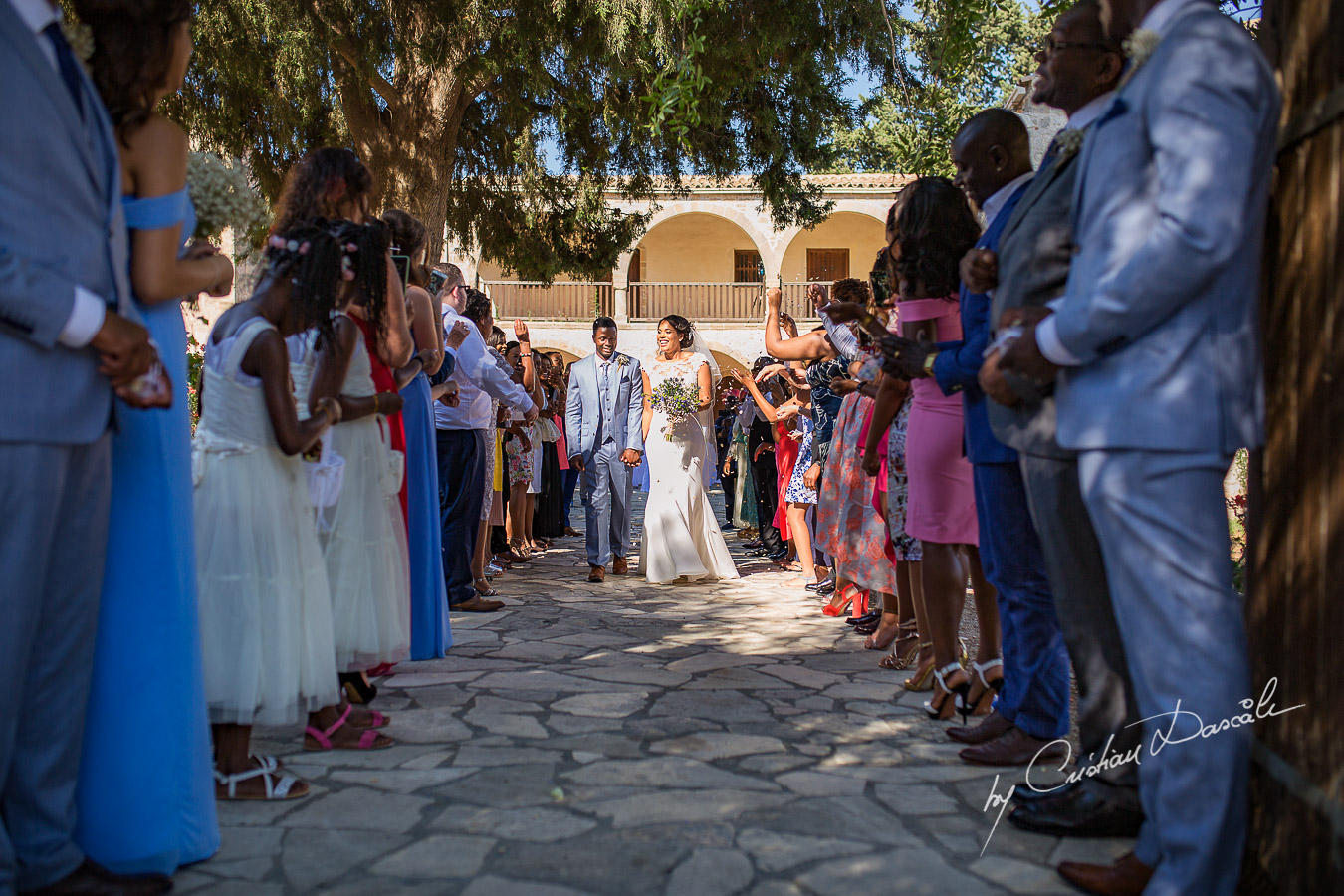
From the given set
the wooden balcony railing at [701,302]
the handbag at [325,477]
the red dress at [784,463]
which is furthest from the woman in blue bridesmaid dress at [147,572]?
the wooden balcony railing at [701,302]

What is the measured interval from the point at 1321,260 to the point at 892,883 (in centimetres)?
184

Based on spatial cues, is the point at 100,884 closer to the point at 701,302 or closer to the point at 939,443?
the point at 939,443

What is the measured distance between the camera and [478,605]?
7.53 metres

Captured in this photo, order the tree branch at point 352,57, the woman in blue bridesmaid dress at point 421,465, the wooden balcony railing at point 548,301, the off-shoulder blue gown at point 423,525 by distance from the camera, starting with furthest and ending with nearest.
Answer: the wooden balcony railing at point 548,301 → the tree branch at point 352,57 → the off-shoulder blue gown at point 423,525 → the woman in blue bridesmaid dress at point 421,465

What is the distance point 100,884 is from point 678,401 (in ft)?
23.0

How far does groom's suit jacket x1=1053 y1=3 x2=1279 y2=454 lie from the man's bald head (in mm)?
1339

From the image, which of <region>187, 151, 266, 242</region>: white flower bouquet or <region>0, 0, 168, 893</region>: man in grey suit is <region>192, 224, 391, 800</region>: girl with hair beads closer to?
<region>187, 151, 266, 242</region>: white flower bouquet

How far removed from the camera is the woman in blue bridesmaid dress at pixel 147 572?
9.05 feet

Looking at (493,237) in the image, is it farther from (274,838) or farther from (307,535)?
(274,838)

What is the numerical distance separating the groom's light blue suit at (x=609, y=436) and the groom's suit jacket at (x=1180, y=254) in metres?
6.99

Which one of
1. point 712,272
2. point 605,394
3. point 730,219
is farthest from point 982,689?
point 712,272

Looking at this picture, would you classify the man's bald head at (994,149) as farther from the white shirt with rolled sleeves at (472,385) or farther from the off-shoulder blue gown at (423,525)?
the white shirt with rolled sleeves at (472,385)

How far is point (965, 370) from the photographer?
383 centimetres

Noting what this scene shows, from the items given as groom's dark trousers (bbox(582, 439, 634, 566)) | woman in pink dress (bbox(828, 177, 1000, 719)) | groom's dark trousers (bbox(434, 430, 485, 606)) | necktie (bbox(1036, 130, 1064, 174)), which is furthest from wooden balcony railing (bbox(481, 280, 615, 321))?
necktie (bbox(1036, 130, 1064, 174))
